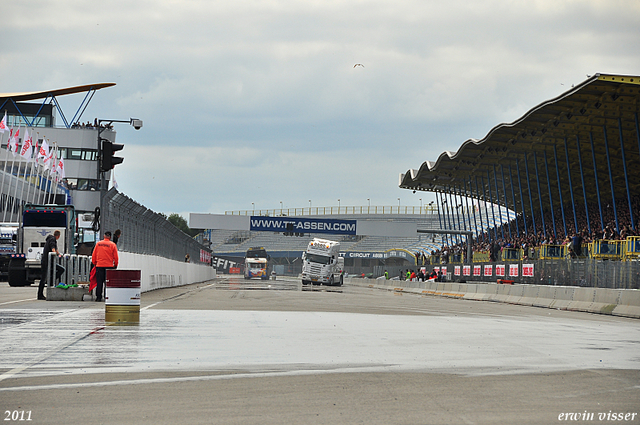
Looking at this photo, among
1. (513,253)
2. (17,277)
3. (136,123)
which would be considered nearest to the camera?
(136,123)

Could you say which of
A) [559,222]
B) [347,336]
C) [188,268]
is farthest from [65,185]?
[347,336]

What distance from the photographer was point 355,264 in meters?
114

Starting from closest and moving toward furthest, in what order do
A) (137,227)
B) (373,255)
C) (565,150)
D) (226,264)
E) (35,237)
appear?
(137,227) < (35,237) < (565,150) < (373,255) < (226,264)

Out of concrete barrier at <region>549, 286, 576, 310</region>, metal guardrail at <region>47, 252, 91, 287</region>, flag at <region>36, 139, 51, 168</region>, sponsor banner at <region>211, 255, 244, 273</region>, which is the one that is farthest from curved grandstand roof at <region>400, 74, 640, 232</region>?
sponsor banner at <region>211, 255, 244, 273</region>

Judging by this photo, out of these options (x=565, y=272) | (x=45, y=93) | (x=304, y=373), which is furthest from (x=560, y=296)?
(x=45, y=93)

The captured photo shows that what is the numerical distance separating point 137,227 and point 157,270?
6.46 m

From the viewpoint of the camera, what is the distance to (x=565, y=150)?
52469 millimetres

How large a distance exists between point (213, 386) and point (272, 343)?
3570 millimetres

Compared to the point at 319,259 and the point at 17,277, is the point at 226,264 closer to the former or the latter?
the point at 319,259

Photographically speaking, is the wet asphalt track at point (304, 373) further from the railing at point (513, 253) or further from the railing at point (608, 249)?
the railing at point (513, 253)

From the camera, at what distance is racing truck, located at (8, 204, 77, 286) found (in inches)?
1305

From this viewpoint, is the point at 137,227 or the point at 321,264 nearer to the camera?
the point at 137,227

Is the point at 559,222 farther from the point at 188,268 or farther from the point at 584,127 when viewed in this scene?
the point at 188,268

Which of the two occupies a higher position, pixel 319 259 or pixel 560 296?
pixel 319 259
